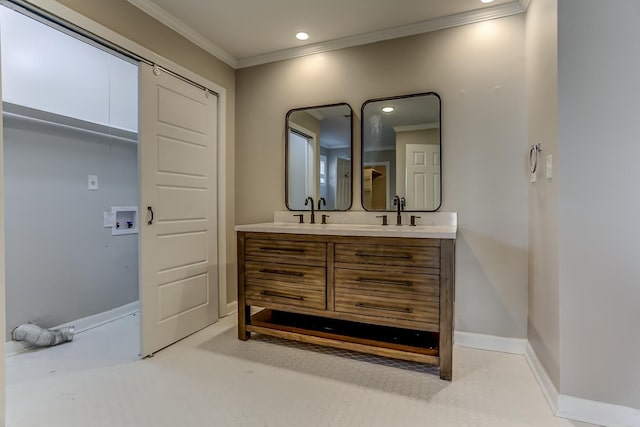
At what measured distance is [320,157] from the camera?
9.54 ft

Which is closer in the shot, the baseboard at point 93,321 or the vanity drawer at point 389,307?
the vanity drawer at point 389,307

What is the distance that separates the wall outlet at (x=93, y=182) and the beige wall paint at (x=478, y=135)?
93.7 inches

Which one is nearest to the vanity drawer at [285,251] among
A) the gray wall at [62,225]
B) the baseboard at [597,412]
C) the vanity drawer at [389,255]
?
the vanity drawer at [389,255]

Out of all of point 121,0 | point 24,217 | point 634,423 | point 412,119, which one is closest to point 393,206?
point 412,119

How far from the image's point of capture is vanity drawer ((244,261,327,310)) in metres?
2.29

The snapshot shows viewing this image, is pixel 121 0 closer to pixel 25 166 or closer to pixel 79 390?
pixel 25 166

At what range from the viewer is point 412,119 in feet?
8.57

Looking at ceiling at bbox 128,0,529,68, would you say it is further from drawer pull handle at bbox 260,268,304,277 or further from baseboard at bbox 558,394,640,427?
baseboard at bbox 558,394,640,427

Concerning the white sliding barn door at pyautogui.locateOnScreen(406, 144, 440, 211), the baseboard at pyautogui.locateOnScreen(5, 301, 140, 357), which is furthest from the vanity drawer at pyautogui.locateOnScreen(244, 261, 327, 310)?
the baseboard at pyautogui.locateOnScreen(5, 301, 140, 357)

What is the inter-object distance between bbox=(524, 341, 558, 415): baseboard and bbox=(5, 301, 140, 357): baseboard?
3441 millimetres

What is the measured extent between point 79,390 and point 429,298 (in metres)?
2.12

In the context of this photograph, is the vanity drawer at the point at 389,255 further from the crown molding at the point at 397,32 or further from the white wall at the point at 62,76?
Answer: the white wall at the point at 62,76

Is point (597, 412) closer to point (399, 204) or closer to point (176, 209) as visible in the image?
point (399, 204)

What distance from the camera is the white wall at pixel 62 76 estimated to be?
2420mm
